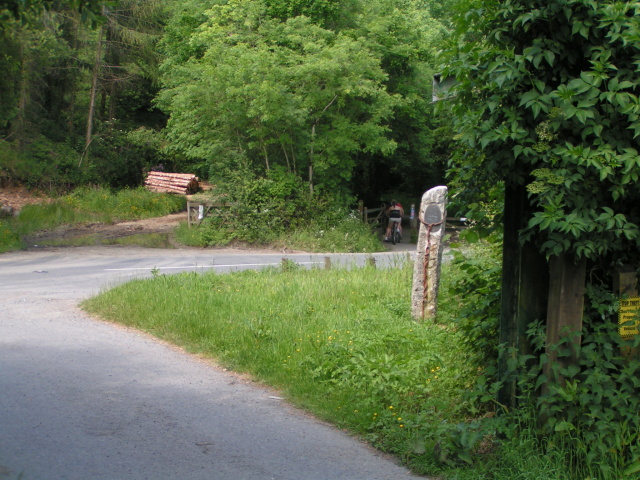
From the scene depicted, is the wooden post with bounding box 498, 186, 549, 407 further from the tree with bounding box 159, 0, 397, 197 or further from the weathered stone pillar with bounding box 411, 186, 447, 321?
the tree with bounding box 159, 0, 397, 197

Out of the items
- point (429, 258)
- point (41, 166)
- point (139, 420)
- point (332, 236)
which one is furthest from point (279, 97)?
point (139, 420)

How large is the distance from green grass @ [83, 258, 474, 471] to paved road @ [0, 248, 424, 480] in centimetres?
26

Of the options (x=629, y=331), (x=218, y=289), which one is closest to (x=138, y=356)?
(x=218, y=289)

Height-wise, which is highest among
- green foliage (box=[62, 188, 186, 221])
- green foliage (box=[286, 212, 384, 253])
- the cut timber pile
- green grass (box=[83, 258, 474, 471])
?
the cut timber pile

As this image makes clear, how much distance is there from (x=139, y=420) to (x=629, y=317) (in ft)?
13.3

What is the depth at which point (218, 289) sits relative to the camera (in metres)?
11.6

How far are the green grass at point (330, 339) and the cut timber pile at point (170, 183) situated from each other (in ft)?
74.9

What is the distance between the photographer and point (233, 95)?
24.2m

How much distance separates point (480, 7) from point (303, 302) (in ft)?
19.8

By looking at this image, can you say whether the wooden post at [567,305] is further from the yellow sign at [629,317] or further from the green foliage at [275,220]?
the green foliage at [275,220]

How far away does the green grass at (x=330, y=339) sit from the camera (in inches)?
236

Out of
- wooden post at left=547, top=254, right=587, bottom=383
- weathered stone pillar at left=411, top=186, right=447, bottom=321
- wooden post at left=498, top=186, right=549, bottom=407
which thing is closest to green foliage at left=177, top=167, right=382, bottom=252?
weathered stone pillar at left=411, top=186, right=447, bottom=321

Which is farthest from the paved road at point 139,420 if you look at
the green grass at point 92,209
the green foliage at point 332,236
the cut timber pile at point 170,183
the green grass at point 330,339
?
the cut timber pile at point 170,183

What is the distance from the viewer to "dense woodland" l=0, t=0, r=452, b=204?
2447 cm
